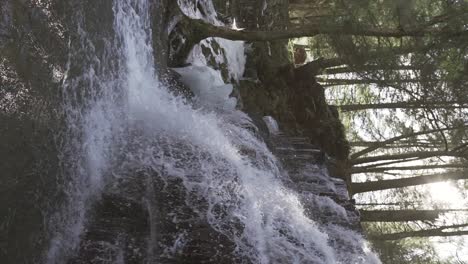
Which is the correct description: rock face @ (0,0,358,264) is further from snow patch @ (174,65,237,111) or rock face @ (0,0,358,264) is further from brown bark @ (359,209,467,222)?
brown bark @ (359,209,467,222)

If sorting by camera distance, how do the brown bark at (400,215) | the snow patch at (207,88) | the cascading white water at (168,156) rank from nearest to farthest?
the cascading white water at (168,156), the snow patch at (207,88), the brown bark at (400,215)

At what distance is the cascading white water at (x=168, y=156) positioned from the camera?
14.6 feet

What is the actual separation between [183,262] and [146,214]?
506 millimetres

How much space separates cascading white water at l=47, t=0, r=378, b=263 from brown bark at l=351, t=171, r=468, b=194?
2.16 metres

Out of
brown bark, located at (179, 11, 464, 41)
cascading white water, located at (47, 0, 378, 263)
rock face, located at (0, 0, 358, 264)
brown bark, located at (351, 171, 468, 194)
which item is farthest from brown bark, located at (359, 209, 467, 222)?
rock face, located at (0, 0, 358, 264)

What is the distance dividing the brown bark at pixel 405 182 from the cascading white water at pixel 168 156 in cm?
216

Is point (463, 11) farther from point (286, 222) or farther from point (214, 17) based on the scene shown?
point (214, 17)

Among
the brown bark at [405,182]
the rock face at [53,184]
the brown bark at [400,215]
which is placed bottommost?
the rock face at [53,184]

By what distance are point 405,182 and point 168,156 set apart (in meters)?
4.75

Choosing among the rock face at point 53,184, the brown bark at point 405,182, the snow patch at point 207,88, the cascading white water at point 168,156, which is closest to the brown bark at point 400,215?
the brown bark at point 405,182

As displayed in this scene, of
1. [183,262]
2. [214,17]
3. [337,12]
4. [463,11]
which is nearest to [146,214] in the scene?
[183,262]

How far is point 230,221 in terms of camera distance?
4.62 meters

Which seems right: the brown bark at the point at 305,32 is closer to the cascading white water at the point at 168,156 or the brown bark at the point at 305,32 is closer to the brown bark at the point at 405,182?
the cascading white water at the point at 168,156

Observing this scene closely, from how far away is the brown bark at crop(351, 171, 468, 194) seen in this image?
28.6 ft
